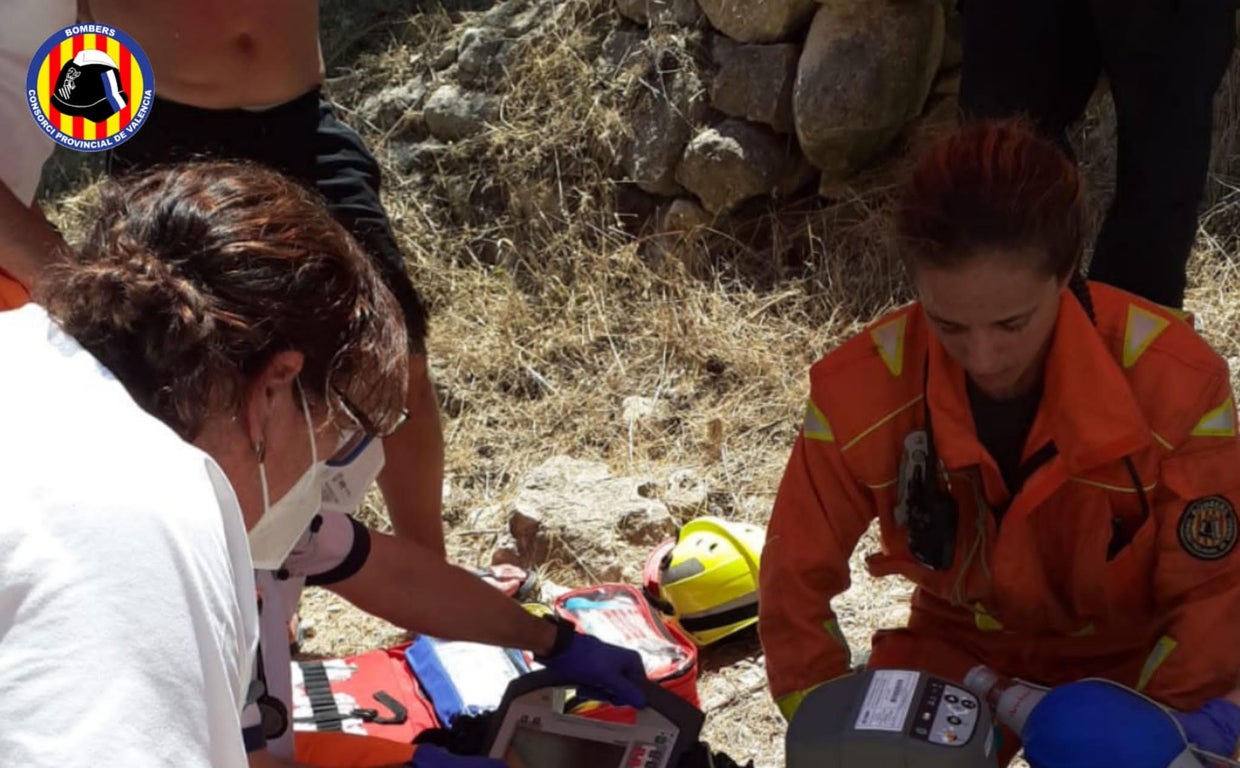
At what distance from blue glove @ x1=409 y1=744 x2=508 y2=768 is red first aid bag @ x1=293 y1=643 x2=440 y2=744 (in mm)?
432

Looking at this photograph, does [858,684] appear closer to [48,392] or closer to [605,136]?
[48,392]

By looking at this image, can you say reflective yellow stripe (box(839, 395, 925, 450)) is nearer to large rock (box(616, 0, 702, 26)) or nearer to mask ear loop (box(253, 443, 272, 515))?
mask ear loop (box(253, 443, 272, 515))

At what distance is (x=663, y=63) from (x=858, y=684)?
10.5 ft

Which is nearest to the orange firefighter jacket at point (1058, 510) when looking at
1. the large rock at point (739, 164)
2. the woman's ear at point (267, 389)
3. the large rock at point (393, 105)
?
the woman's ear at point (267, 389)

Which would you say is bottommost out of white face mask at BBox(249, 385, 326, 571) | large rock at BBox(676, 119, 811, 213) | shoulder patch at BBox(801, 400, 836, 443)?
large rock at BBox(676, 119, 811, 213)

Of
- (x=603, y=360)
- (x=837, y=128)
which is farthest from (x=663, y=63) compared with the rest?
(x=603, y=360)

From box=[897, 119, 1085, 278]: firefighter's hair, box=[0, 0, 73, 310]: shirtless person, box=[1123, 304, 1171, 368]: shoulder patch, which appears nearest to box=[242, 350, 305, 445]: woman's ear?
box=[0, 0, 73, 310]: shirtless person

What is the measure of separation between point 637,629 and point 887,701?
95 cm

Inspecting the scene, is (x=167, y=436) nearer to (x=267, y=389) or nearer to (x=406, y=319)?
(x=267, y=389)

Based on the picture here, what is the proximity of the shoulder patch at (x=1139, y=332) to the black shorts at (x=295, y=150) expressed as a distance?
4.00 feet

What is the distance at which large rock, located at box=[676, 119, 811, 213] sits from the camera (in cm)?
466

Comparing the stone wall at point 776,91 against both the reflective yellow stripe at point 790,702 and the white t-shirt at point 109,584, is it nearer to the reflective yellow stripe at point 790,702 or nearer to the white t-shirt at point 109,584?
the reflective yellow stripe at point 790,702

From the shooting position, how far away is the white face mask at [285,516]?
62.2 inches

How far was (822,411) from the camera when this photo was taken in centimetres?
224
